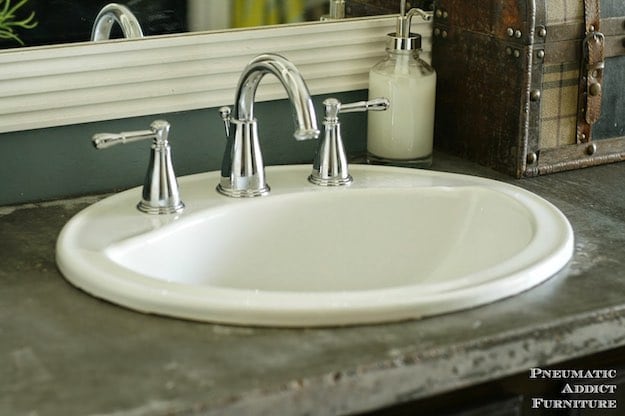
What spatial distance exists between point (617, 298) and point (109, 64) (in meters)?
0.73

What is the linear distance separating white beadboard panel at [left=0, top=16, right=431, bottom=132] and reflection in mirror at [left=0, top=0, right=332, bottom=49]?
1cm

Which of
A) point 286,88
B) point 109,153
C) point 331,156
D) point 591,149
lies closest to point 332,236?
point 331,156

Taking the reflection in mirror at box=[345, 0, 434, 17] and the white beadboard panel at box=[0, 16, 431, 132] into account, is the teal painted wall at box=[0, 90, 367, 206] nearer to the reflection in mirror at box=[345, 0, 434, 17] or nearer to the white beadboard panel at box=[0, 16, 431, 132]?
the white beadboard panel at box=[0, 16, 431, 132]

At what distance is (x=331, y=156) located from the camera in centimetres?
140

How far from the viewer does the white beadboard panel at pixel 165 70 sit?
1344 millimetres

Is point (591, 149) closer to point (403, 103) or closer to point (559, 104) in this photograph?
point (559, 104)

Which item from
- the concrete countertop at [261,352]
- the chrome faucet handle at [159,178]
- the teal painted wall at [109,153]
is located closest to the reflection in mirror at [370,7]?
the teal painted wall at [109,153]

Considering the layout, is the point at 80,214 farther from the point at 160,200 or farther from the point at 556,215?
the point at 556,215

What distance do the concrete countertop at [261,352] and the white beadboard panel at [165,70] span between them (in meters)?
0.27

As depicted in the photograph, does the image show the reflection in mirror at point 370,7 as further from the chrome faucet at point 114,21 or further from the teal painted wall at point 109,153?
the chrome faucet at point 114,21

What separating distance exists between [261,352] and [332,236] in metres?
0.41

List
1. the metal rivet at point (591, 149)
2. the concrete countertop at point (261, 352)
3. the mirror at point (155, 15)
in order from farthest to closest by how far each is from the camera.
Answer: the metal rivet at point (591, 149) < the mirror at point (155, 15) < the concrete countertop at point (261, 352)

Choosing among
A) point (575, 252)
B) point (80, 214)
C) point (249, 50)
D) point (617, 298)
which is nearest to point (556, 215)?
point (575, 252)

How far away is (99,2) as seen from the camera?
1.36m
